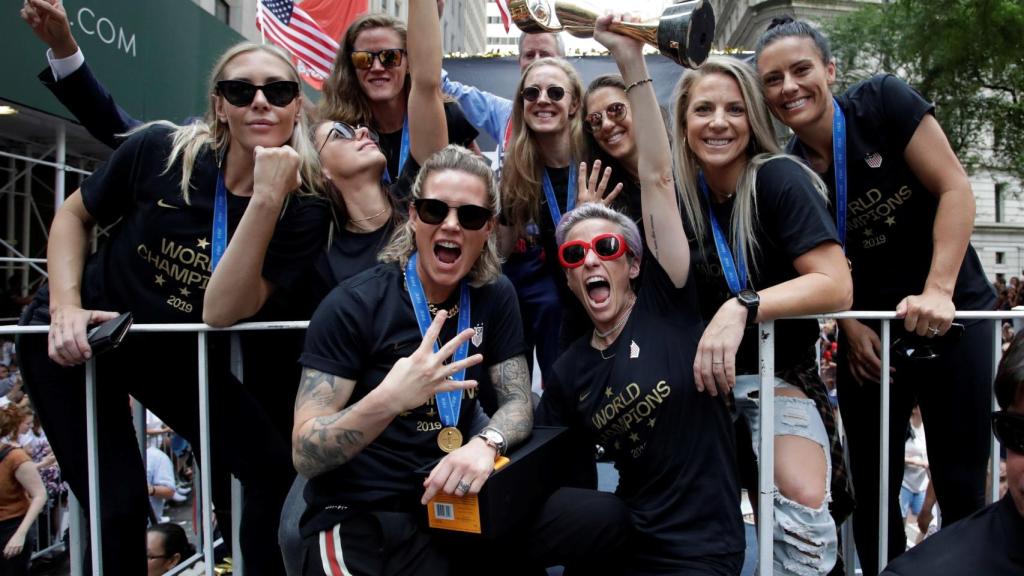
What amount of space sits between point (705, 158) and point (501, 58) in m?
5.11

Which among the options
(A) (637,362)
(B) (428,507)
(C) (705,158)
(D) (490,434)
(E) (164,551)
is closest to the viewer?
(B) (428,507)

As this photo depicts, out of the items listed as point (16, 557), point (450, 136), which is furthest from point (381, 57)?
point (16, 557)

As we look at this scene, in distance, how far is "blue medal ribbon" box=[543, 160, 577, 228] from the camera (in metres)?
3.79

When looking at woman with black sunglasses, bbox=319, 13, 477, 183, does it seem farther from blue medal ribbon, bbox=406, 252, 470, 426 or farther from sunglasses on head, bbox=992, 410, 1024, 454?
sunglasses on head, bbox=992, 410, 1024, 454

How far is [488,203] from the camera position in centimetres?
272

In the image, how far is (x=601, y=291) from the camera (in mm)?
2777

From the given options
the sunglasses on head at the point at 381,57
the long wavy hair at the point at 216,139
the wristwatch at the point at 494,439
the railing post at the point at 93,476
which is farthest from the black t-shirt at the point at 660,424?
the sunglasses on head at the point at 381,57

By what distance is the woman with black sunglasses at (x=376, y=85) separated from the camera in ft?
12.4

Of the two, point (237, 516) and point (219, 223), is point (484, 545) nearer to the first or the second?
point (237, 516)

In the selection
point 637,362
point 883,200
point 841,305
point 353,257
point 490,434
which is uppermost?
point 883,200

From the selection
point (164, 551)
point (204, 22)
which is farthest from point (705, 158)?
point (204, 22)

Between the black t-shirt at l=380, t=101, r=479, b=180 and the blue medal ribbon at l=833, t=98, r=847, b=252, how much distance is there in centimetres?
192

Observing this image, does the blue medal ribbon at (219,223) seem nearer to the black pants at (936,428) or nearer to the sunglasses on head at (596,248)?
the sunglasses on head at (596,248)

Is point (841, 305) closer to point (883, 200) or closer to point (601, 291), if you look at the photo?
point (883, 200)
